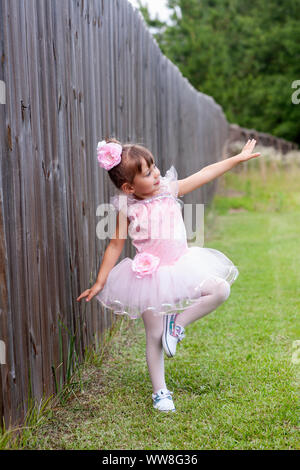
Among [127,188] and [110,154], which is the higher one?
[110,154]

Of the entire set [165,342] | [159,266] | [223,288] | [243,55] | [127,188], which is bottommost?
[165,342]

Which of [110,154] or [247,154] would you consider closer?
[110,154]

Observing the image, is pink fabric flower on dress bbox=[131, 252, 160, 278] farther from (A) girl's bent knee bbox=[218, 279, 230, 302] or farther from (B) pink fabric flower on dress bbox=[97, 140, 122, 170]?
(B) pink fabric flower on dress bbox=[97, 140, 122, 170]

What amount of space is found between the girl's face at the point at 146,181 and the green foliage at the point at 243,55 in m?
20.7

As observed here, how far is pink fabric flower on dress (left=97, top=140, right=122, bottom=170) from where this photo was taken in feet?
8.88

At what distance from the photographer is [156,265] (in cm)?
274

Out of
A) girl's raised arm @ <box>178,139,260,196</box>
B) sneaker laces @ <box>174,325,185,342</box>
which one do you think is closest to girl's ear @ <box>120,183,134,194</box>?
girl's raised arm @ <box>178,139,260,196</box>

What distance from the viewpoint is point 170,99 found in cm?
672

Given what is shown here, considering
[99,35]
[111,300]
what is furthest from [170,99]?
[111,300]

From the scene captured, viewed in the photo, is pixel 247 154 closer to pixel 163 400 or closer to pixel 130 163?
pixel 130 163

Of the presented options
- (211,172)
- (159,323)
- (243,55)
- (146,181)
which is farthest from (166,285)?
(243,55)

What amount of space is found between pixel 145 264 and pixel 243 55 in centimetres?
2689

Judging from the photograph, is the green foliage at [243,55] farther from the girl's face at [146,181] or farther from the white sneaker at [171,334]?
the white sneaker at [171,334]

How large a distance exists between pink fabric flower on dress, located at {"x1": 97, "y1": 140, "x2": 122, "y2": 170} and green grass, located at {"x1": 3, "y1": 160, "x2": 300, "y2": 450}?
1.14m
